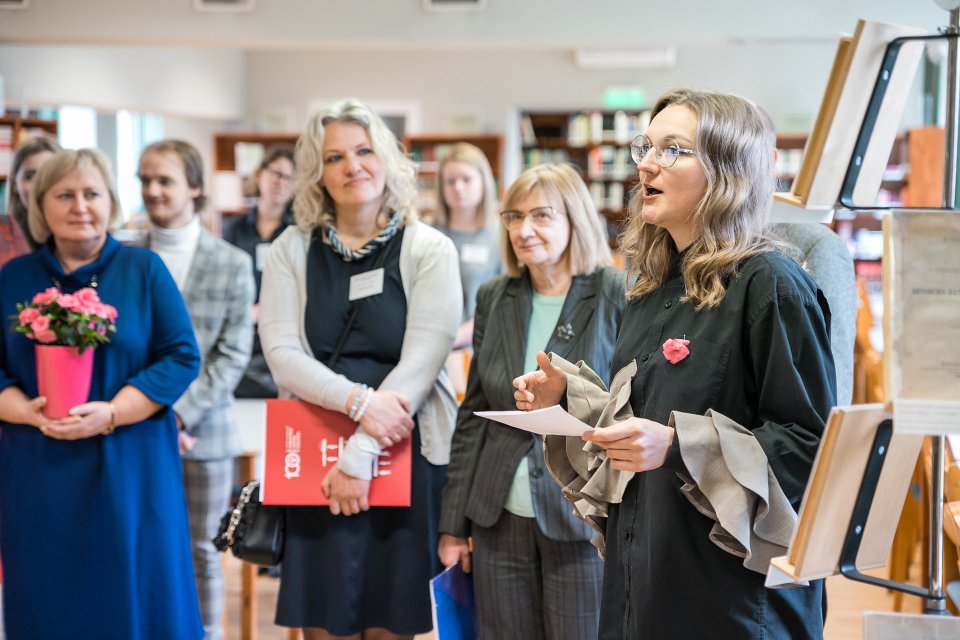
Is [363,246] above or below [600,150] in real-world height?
below

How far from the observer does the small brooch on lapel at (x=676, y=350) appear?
156cm

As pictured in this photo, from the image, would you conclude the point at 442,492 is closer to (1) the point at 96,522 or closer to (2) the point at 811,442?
(1) the point at 96,522

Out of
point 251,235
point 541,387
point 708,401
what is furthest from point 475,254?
point 708,401

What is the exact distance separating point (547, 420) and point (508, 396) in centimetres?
83

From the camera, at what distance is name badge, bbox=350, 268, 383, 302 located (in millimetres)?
2533

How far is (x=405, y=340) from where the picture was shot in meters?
2.51

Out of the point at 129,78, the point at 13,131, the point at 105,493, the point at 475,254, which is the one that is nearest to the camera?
the point at 105,493

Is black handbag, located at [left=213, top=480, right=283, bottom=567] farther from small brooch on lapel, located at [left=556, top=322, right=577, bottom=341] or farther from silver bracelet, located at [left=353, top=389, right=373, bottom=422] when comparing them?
small brooch on lapel, located at [left=556, top=322, right=577, bottom=341]

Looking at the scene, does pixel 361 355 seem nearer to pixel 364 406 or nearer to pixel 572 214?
pixel 364 406

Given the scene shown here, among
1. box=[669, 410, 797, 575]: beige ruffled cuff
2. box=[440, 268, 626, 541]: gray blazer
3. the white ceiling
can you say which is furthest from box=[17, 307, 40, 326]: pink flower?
the white ceiling

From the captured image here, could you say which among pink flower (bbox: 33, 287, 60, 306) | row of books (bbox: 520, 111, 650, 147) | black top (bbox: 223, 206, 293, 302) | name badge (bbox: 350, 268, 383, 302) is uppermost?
row of books (bbox: 520, 111, 650, 147)

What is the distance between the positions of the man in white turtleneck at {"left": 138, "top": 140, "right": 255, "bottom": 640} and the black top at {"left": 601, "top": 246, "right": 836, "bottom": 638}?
192 cm

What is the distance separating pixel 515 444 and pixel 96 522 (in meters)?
1.18

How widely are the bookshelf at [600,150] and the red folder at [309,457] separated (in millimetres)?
8828
